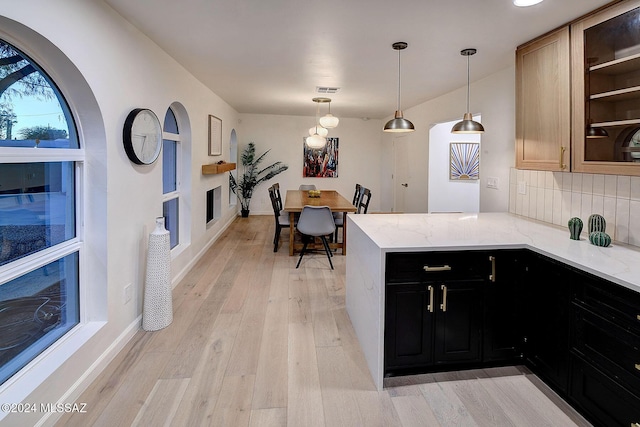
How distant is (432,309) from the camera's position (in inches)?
86.2

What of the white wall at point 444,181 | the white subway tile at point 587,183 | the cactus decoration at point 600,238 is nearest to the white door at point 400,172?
the white wall at point 444,181

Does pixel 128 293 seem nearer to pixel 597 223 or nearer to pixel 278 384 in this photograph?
pixel 278 384

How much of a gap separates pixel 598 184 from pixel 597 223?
1.26ft

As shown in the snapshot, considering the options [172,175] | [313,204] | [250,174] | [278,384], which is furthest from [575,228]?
[250,174]

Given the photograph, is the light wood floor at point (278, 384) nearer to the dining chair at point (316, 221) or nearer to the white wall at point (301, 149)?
the dining chair at point (316, 221)

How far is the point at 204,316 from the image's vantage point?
3.08 m

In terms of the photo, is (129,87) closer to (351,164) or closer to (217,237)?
(217,237)

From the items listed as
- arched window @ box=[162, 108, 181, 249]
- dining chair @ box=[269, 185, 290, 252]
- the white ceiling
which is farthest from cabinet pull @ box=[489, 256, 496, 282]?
dining chair @ box=[269, 185, 290, 252]

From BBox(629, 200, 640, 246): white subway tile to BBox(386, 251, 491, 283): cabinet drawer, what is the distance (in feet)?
3.06

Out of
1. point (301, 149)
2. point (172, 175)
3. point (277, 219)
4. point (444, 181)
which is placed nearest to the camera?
point (172, 175)

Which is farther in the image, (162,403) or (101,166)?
(101,166)

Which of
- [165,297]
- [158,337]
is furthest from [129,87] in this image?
[158,337]

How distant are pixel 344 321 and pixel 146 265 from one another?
167cm

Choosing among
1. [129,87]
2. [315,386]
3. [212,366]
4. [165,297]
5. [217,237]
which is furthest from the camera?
[217,237]
